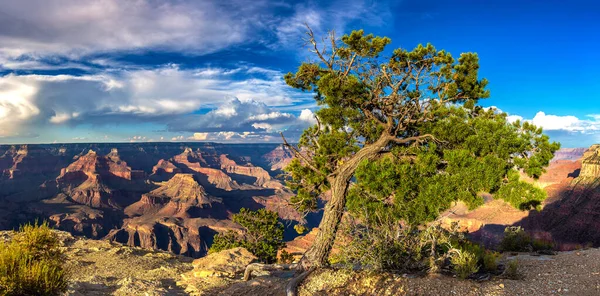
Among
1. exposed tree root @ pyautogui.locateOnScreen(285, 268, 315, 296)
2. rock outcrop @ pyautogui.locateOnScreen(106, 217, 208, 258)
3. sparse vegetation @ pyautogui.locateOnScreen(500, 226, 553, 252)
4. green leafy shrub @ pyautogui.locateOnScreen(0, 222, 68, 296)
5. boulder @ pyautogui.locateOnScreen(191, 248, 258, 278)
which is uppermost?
green leafy shrub @ pyautogui.locateOnScreen(0, 222, 68, 296)

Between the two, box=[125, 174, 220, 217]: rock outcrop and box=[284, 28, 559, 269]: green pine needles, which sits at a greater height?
box=[284, 28, 559, 269]: green pine needles

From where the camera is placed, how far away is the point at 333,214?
10.9m

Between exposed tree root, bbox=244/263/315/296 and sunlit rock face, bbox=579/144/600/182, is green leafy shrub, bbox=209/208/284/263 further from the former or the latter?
sunlit rock face, bbox=579/144/600/182

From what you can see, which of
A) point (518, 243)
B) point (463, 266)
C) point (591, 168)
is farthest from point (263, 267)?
point (591, 168)

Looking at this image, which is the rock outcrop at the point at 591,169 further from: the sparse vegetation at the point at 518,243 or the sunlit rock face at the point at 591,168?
the sparse vegetation at the point at 518,243

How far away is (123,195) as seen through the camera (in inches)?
7825

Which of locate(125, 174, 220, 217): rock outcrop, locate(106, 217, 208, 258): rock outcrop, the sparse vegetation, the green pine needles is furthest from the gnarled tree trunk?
locate(125, 174, 220, 217): rock outcrop

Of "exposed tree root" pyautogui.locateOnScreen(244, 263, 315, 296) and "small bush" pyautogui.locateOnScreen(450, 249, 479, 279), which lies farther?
"exposed tree root" pyautogui.locateOnScreen(244, 263, 315, 296)

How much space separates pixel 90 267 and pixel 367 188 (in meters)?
15.3

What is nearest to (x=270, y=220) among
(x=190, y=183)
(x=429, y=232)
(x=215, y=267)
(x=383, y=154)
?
(x=215, y=267)

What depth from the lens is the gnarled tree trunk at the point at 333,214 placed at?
1071 centimetres

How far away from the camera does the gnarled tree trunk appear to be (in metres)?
10.7

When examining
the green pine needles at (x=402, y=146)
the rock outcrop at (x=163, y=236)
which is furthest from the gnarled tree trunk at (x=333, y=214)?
the rock outcrop at (x=163, y=236)

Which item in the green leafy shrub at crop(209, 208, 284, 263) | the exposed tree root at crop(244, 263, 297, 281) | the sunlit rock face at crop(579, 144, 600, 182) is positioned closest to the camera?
the exposed tree root at crop(244, 263, 297, 281)
